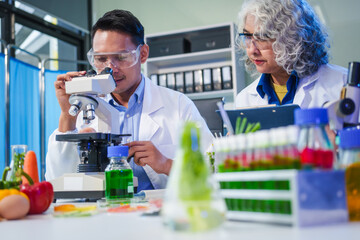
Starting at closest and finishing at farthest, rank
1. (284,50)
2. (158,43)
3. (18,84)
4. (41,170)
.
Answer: (284,50) → (18,84) → (41,170) → (158,43)

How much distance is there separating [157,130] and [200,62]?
2493 mm

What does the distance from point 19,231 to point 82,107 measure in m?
0.69

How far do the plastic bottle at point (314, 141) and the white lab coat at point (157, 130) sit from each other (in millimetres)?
1028

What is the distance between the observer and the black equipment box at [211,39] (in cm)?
402

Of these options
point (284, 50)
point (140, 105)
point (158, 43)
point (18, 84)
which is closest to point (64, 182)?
point (140, 105)

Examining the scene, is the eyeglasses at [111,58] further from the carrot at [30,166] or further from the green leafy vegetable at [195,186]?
the green leafy vegetable at [195,186]

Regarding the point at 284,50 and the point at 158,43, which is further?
the point at 158,43

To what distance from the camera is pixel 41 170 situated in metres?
3.73

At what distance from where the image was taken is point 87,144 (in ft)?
4.45

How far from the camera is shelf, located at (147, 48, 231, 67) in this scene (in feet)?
13.2

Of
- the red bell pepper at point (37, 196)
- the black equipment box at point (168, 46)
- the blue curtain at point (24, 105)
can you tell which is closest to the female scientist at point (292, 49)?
the red bell pepper at point (37, 196)

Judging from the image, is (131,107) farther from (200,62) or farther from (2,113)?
(200,62)

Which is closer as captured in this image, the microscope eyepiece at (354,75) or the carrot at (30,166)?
the microscope eyepiece at (354,75)

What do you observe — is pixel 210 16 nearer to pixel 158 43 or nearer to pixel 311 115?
pixel 158 43
